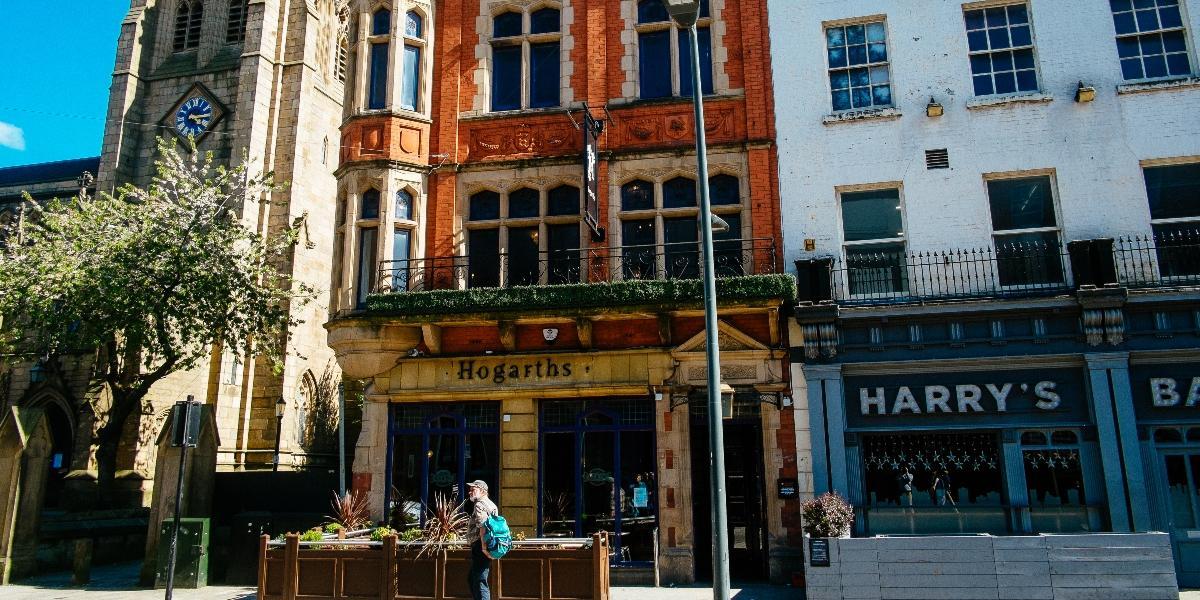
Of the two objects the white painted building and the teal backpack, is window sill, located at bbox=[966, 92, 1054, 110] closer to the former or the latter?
the white painted building

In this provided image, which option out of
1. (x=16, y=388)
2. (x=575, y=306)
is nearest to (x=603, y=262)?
(x=575, y=306)

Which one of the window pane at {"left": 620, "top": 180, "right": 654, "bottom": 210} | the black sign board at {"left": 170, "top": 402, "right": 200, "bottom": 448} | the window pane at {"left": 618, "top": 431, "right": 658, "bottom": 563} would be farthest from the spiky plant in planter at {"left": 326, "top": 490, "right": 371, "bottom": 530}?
the window pane at {"left": 620, "top": 180, "right": 654, "bottom": 210}

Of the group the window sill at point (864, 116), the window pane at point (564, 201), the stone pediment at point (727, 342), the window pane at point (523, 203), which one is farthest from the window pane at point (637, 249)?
the window sill at point (864, 116)

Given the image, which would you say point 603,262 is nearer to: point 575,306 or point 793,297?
point 575,306

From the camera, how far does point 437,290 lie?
50.1ft

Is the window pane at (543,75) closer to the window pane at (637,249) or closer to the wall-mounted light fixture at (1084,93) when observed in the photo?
the window pane at (637,249)

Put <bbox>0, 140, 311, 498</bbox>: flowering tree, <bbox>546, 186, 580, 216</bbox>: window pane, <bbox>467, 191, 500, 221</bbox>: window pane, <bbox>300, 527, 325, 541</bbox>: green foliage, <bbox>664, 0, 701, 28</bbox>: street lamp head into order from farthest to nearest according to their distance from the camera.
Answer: <bbox>0, 140, 311, 498</bbox>: flowering tree < <bbox>467, 191, 500, 221</bbox>: window pane < <bbox>546, 186, 580, 216</bbox>: window pane < <bbox>300, 527, 325, 541</bbox>: green foliage < <bbox>664, 0, 701, 28</bbox>: street lamp head

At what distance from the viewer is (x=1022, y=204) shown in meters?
14.6

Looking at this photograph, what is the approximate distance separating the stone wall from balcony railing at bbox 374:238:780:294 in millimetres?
5809

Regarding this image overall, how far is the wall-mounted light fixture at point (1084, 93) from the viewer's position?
47.2ft

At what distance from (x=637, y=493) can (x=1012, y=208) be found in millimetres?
8863

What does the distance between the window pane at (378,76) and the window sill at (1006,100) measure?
12.0m

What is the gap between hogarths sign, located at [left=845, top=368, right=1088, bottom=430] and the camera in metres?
13.3

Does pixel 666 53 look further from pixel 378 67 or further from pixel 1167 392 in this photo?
pixel 1167 392
